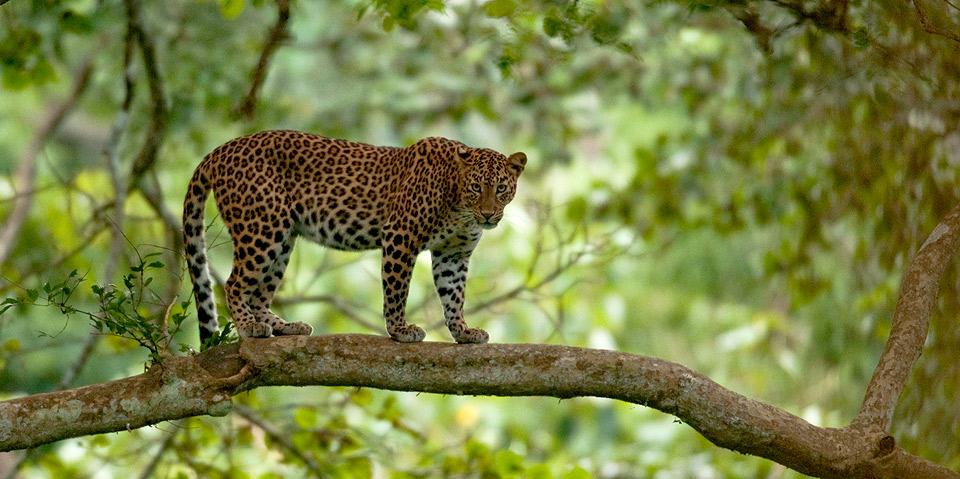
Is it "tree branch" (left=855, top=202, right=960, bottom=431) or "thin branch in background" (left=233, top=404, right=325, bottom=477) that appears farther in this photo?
"thin branch in background" (left=233, top=404, right=325, bottom=477)

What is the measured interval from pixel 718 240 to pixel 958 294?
36.2 ft

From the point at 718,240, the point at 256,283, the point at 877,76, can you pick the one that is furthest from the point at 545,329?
the point at 256,283

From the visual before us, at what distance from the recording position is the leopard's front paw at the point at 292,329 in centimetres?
761

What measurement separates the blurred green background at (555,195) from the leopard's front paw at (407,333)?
3.95 feet

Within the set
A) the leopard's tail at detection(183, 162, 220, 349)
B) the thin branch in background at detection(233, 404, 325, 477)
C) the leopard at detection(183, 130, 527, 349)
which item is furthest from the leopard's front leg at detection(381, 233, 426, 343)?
the thin branch in background at detection(233, 404, 325, 477)

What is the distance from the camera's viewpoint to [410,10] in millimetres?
7473

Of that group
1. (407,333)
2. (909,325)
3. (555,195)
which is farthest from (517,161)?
(555,195)

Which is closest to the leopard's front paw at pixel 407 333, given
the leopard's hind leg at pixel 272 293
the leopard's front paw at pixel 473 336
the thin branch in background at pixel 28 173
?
the leopard's front paw at pixel 473 336

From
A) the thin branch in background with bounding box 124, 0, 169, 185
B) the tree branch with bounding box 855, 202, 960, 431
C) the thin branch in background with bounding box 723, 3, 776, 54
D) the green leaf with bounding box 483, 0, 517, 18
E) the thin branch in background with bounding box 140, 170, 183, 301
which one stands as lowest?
the tree branch with bounding box 855, 202, 960, 431

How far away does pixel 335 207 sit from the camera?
24.4ft

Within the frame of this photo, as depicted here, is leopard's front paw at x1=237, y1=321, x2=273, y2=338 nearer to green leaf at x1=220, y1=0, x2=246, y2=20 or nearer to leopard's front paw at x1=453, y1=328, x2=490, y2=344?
leopard's front paw at x1=453, y1=328, x2=490, y2=344

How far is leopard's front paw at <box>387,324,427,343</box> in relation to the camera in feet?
22.8

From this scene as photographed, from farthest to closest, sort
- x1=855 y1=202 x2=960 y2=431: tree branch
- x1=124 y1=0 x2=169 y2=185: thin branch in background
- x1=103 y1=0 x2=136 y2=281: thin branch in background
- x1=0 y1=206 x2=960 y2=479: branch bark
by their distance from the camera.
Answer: x1=124 y1=0 x2=169 y2=185: thin branch in background, x1=103 y1=0 x2=136 y2=281: thin branch in background, x1=855 y1=202 x2=960 y2=431: tree branch, x1=0 y1=206 x2=960 y2=479: branch bark

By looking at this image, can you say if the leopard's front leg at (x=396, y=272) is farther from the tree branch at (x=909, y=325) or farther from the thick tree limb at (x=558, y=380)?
the tree branch at (x=909, y=325)
